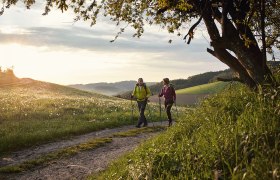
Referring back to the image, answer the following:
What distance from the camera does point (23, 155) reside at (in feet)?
58.1

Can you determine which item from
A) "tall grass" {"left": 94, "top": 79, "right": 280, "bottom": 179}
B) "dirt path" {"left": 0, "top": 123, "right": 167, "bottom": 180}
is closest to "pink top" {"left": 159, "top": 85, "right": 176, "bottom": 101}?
"dirt path" {"left": 0, "top": 123, "right": 167, "bottom": 180}

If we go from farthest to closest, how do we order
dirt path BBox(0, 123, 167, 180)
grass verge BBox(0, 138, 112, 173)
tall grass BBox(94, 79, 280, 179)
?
grass verge BBox(0, 138, 112, 173), dirt path BBox(0, 123, 167, 180), tall grass BBox(94, 79, 280, 179)

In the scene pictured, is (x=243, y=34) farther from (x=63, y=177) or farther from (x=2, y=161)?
(x=2, y=161)

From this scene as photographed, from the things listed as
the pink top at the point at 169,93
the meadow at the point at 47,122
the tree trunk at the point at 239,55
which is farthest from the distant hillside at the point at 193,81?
the tree trunk at the point at 239,55

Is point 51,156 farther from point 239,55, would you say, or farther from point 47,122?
point 47,122

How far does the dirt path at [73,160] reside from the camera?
44.4ft

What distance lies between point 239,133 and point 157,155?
6.77 feet

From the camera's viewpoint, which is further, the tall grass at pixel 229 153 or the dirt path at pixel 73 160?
the dirt path at pixel 73 160

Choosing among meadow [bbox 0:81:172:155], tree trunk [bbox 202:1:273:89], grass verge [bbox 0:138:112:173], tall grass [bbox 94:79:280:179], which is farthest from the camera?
meadow [bbox 0:81:172:155]

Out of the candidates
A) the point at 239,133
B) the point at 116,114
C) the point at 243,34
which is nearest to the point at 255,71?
the point at 243,34

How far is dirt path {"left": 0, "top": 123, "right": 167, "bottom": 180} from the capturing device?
13531 millimetres

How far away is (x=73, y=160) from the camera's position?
15875 mm

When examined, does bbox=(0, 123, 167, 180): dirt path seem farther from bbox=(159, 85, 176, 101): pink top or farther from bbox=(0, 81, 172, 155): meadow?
bbox=(159, 85, 176, 101): pink top

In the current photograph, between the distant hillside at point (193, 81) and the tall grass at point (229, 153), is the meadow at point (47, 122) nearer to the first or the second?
the tall grass at point (229, 153)
